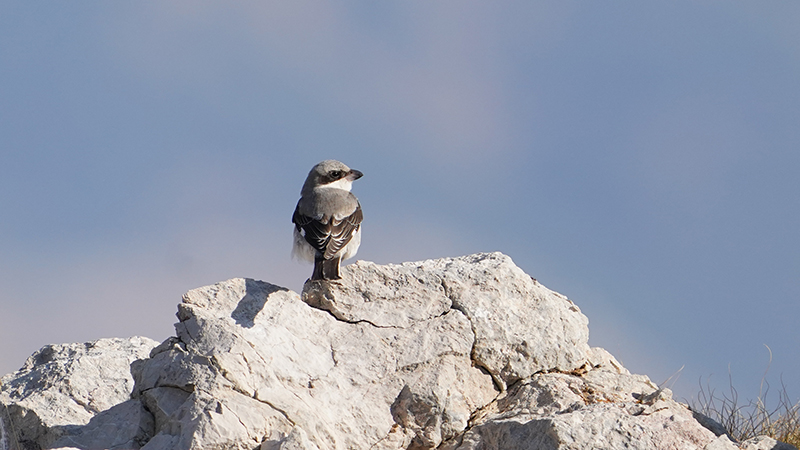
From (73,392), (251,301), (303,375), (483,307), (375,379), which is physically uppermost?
(483,307)

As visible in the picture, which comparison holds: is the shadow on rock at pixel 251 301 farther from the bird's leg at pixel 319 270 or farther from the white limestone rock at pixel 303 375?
the bird's leg at pixel 319 270

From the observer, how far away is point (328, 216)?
365 inches

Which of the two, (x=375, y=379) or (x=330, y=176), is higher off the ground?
(x=330, y=176)

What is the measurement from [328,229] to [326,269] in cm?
132

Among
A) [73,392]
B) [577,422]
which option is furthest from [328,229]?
[577,422]

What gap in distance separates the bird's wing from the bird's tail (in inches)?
11.2

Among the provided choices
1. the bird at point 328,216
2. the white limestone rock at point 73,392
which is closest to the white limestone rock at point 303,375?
the white limestone rock at point 73,392

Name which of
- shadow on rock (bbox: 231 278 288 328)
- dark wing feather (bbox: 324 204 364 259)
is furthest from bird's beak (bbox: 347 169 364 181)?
shadow on rock (bbox: 231 278 288 328)

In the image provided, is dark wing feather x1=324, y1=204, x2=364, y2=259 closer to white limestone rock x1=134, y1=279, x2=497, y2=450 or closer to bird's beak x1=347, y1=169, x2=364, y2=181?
bird's beak x1=347, y1=169, x2=364, y2=181

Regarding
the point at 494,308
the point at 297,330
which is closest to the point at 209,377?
the point at 297,330

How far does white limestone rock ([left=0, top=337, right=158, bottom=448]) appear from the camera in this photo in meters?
6.55

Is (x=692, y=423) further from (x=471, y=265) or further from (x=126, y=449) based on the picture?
(x=126, y=449)

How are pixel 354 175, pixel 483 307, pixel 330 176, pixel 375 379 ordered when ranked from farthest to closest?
pixel 354 175, pixel 330 176, pixel 483 307, pixel 375 379

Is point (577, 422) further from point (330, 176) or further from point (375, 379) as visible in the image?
point (330, 176)
